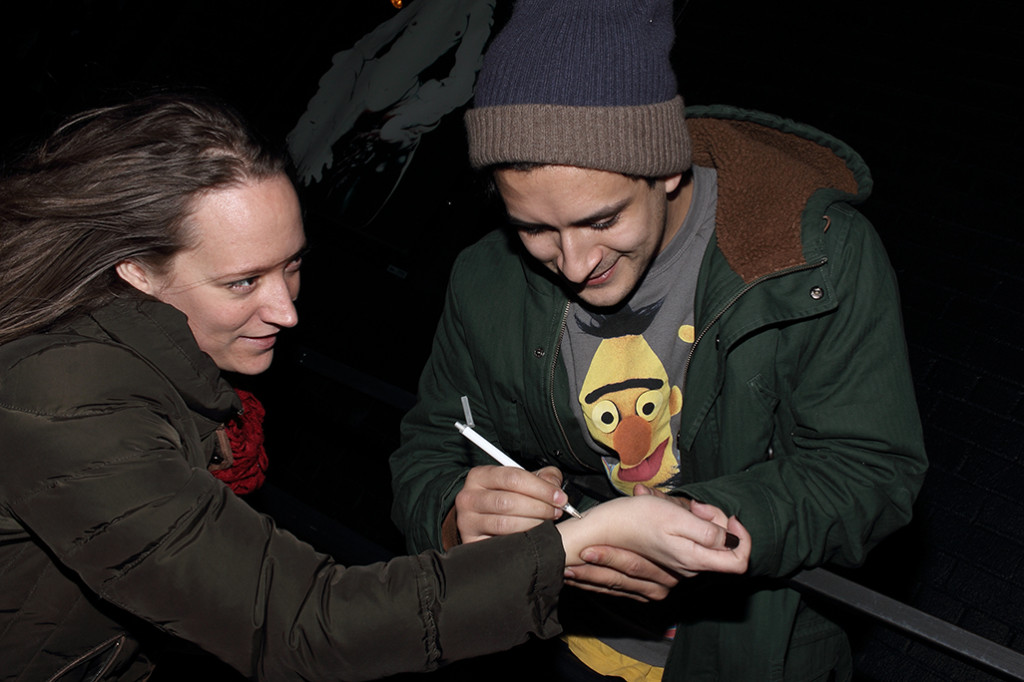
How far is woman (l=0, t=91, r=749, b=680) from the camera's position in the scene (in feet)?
4.95

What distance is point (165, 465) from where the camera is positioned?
156 centimetres

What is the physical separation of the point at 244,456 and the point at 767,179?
1659 millimetres

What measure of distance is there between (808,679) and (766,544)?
612 mm

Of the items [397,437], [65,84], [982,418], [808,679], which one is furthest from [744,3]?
[65,84]

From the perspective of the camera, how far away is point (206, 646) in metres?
1.54

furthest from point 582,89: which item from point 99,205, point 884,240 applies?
point 884,240

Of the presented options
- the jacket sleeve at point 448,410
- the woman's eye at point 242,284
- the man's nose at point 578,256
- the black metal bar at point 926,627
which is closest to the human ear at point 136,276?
the woman's eye at point 242,284

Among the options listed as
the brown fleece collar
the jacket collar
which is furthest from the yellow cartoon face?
the jacket collar

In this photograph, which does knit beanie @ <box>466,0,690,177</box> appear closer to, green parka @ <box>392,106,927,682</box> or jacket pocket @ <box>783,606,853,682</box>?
green parka @ <box>392,106,927,682</box>

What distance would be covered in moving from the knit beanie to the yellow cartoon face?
47cm

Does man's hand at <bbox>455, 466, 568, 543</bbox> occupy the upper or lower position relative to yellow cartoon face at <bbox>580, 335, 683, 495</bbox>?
lower

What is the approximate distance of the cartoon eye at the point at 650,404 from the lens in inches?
79.2

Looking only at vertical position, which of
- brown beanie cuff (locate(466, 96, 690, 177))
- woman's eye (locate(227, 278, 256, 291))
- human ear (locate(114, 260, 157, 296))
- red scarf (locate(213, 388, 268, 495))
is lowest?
red scarf (locate(213, 388, 268, 495))

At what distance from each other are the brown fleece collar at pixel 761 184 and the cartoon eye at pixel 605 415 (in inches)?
18.5
